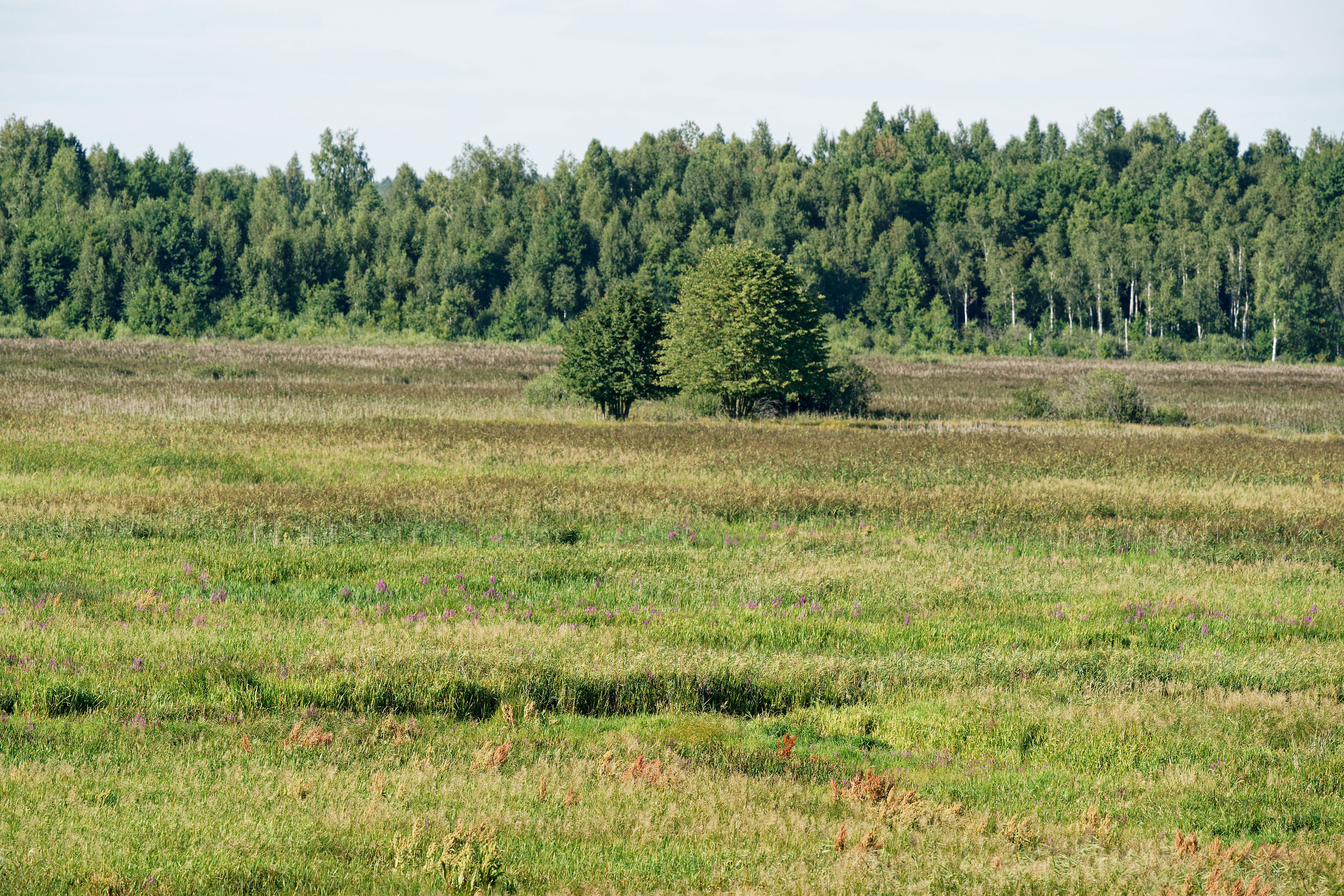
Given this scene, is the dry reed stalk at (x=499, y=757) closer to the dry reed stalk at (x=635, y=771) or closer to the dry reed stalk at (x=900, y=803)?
the dry reed stalk at (x=635, y=771)

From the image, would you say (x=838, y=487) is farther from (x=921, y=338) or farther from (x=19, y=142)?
(x=19, y=142)

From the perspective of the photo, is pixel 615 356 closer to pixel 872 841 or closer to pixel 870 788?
pixel 870 788

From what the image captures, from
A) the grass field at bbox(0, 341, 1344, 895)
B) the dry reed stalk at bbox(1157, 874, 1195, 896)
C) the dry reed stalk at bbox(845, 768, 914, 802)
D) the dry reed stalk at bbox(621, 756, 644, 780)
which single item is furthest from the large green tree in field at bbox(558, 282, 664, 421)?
the dry reed stalk at bbox(1157, 874, 1195, 896)

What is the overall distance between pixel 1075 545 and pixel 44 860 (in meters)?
19.2

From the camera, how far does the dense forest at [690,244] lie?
128125mm

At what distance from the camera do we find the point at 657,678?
41.0ft

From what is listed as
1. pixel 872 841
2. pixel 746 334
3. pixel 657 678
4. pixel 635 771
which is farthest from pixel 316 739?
pixel 746 334

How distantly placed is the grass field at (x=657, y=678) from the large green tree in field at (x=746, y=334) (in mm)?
19497

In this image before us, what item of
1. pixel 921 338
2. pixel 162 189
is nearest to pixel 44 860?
pixel 921 338

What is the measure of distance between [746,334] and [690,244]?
330 feet

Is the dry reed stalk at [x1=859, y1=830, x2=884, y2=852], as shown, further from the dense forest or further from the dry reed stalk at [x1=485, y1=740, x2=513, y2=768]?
the dense forest

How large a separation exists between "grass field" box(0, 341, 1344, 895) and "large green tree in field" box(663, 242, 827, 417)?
64.0ft

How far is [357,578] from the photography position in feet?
57.3

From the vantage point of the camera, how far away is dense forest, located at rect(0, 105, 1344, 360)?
128m
